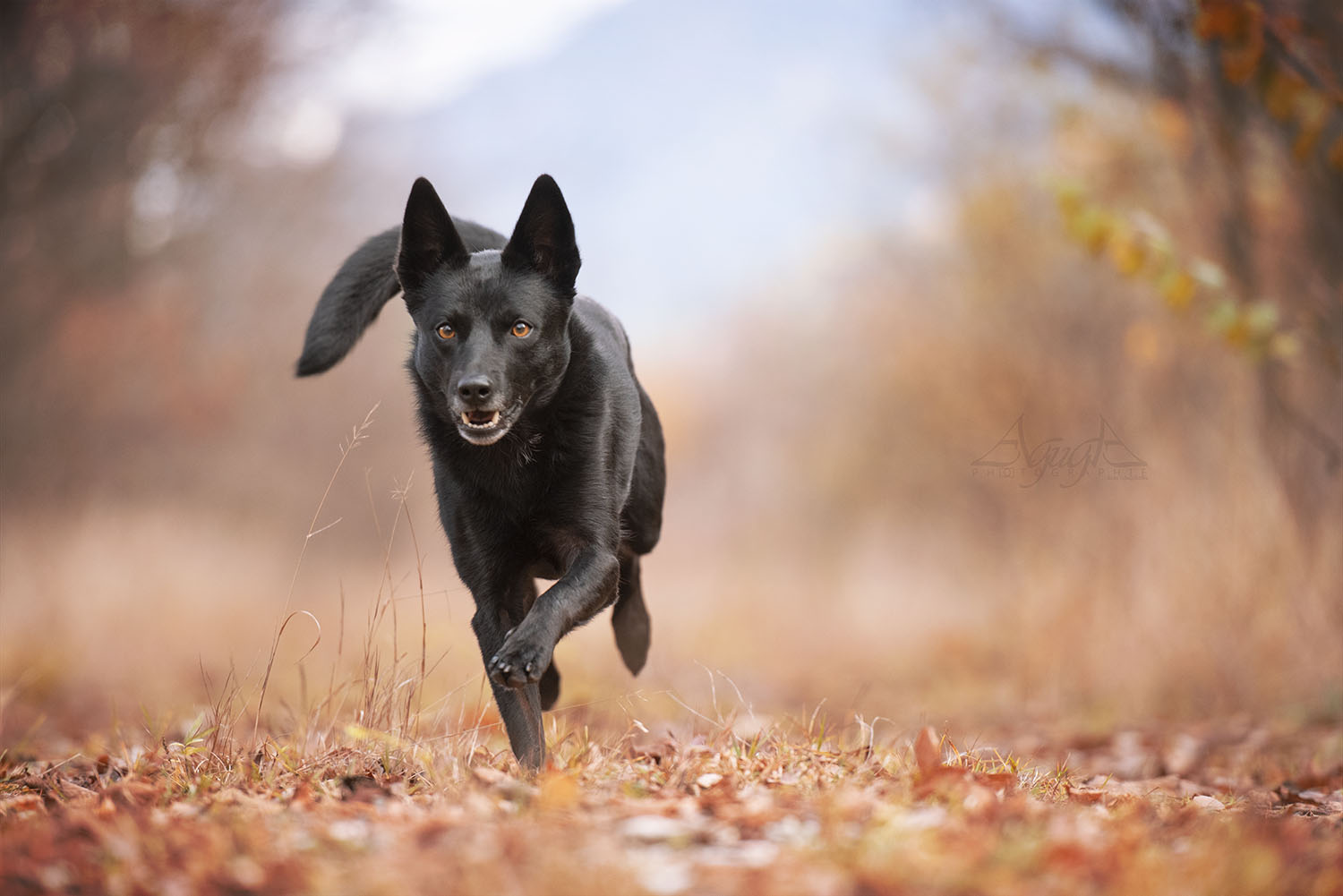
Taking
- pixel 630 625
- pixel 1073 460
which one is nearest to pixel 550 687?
pixel 630 625

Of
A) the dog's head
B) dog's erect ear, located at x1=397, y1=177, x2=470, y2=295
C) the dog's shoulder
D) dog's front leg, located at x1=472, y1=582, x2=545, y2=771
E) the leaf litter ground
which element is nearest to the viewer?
the leaf litter ground

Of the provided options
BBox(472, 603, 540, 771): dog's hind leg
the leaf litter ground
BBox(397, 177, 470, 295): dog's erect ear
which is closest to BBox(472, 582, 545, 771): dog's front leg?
BBox(472, 603, 540, 771): dog's hind leg

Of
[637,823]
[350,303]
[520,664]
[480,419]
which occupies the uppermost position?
[350,303]

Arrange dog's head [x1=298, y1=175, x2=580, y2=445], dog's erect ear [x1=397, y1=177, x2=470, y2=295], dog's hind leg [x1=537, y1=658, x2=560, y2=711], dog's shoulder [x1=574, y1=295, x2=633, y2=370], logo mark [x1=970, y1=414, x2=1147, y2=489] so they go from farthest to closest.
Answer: logo mark [x1=970, y1=414, x2=1147, y2=489]
dog's hind leg [x1=537, y1=658, x2=560, y2=711]
dog's shoulder [x1=574, y1=295, x2=633, y2=370]
dog's erect ear [x1=397, y1=177, x2=470, y2=295]
dog's head [x1=298, y1=175, x2=580, y2=445]

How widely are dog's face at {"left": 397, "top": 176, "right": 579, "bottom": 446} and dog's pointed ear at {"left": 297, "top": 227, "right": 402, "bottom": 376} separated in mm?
221

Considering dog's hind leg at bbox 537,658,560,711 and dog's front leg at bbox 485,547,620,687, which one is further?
dog's hind leg at bbox 537,658,560,711

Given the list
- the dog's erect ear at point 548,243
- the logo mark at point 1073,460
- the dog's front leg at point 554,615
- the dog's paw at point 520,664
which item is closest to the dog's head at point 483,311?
the dog's erect ear at point 548,243

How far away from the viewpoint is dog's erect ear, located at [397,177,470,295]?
3.36 meters

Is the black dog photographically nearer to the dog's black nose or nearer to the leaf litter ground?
the dog's black nose

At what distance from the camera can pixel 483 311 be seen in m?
3.29

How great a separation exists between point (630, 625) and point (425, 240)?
173 cm

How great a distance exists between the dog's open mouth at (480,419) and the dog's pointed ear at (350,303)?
1.86ft

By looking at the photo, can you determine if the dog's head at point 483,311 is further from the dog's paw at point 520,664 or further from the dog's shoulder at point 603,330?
the dog's paw at point 520,664

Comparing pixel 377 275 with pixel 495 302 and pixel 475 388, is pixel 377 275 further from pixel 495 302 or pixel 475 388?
pixel 475 388
